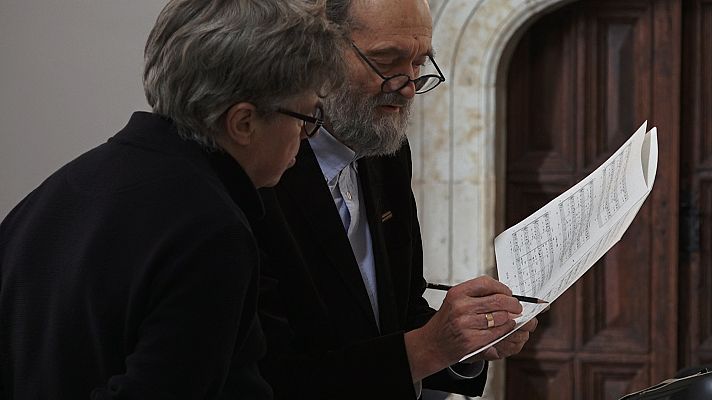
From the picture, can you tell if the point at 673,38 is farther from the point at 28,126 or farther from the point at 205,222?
the point at 205,222

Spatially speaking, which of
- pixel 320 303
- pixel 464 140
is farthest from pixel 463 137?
pixel 320 303

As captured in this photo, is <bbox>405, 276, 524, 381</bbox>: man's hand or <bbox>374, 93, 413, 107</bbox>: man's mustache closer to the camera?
<bbox>405, 276, 524, 381</bbox>: man's hand

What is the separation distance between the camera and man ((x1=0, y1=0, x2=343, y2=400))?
3.91 ft

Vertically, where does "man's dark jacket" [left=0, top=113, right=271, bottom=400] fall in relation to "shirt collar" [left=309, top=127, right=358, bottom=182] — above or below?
below

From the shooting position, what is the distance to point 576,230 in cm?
191

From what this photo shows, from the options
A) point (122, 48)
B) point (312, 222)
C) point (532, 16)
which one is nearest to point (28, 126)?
point (122, 48)

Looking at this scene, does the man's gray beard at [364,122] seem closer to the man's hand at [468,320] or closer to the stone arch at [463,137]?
the man's hand at [468,320]

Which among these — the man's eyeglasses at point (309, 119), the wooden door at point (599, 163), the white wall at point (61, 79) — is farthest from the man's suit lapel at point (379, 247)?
the wooden door at point (599, 163)

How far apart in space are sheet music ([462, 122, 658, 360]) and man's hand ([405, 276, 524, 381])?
4 centimetres

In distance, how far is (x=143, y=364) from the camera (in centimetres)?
118

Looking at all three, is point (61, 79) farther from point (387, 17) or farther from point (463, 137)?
point (387, 17)

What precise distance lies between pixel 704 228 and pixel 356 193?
254cm

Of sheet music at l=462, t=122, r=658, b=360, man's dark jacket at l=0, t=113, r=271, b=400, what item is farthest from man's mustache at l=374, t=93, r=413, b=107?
man's dark jacket at l=0, t=113, r=271, b=400

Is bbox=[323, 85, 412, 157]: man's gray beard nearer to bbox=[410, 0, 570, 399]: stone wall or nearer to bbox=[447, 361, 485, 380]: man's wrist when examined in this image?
bbox=[447, 361, 485, 380]: man's wrist
